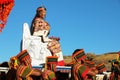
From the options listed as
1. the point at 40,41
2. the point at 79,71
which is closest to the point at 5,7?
the point at 40,41

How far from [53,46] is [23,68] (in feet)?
29.6

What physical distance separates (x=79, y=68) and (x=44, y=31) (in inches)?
→ 366

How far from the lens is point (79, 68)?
9.09 m

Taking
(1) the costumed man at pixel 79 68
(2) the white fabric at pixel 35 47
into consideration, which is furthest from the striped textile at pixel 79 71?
(2) the white fabric at pixel 35 47

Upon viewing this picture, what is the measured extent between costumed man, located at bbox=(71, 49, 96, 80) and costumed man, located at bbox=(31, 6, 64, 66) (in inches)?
336

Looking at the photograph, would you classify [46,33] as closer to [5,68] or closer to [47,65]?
[5,68]

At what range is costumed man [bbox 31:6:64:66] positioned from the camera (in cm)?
1803

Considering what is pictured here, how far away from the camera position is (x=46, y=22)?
18.7 meters

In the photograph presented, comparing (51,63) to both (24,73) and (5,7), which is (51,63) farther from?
(5,7)

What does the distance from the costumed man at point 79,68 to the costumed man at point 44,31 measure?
8.53 m

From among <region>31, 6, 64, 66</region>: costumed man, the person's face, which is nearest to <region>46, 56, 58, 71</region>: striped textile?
<region>31, 6, 64, 66</region>: costumed man

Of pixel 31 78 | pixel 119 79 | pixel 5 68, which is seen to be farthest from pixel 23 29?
pixel 31 78

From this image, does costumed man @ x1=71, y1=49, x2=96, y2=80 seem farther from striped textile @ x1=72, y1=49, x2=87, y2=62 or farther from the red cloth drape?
the red cloth drape

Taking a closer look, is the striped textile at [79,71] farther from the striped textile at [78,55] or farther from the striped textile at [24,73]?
the striped textile at [24,73]
